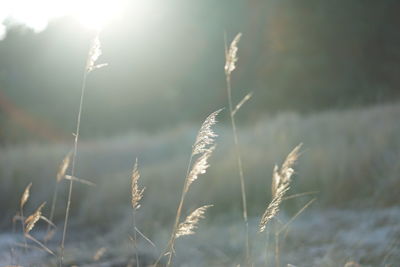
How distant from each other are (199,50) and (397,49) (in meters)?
5.90

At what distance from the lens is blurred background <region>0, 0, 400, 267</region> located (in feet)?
14.2

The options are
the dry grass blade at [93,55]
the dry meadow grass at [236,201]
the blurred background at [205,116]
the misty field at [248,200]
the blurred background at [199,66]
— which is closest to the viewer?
the dry grass blade at [93,55]

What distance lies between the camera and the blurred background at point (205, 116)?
4.34m

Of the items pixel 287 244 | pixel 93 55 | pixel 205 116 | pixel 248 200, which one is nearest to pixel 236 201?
pixel 248 200

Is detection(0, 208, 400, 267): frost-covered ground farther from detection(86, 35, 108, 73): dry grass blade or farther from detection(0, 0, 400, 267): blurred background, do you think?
detection(86, 35, 108, 73): dry grass blade

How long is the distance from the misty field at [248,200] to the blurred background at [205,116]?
2 cm

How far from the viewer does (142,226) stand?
495 centimetres

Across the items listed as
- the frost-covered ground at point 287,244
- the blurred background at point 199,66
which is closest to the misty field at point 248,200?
the frost-covered ground at point 287,244

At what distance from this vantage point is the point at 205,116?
15.8 meters

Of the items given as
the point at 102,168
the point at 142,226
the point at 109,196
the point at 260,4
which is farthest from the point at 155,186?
the point at 260,4

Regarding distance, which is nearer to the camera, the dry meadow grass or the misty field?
the dry meadow grass

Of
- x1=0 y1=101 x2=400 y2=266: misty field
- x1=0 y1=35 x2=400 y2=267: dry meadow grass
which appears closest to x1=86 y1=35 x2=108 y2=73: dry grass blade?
x1=0 y1=35 x2=400 y2=267: dry meadow grass

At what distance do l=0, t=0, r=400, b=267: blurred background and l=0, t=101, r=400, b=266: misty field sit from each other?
0.07ft

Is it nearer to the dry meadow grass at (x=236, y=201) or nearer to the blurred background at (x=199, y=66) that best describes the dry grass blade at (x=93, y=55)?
the dry meadow grass at (x=236, y=201)
